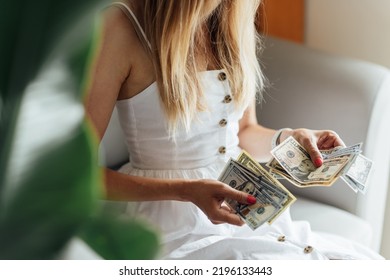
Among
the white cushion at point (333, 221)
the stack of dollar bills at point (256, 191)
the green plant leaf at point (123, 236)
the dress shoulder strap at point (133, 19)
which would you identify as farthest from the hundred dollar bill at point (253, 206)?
the green plant leaf at point (123, 236)

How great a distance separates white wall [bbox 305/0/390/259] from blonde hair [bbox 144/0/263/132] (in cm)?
52

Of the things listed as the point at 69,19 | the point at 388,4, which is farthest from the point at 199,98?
the point at 69,19

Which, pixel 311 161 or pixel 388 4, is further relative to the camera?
pixel 388 4

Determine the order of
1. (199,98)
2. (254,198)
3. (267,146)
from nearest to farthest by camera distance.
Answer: (254,198), (199,98), (267,146)

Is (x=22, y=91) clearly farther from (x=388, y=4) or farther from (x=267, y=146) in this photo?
(x=388, y=4)

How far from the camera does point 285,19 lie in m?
1.81

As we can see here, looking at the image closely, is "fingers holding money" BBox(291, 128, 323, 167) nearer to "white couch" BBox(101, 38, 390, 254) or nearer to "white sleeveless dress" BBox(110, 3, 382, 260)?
"white sleeveless dress" BBox(110, 3, 382, 260)

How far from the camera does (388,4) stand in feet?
5.49

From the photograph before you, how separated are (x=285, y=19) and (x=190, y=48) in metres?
0.67

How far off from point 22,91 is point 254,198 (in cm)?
84

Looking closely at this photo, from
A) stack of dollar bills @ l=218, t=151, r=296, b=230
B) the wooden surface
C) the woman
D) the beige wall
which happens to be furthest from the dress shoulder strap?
the beige wall

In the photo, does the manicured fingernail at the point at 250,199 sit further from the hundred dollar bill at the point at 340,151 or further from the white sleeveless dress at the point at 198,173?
the hundred dollar bill at the point at 340,151

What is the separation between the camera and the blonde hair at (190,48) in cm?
112

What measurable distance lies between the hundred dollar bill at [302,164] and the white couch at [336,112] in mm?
282
